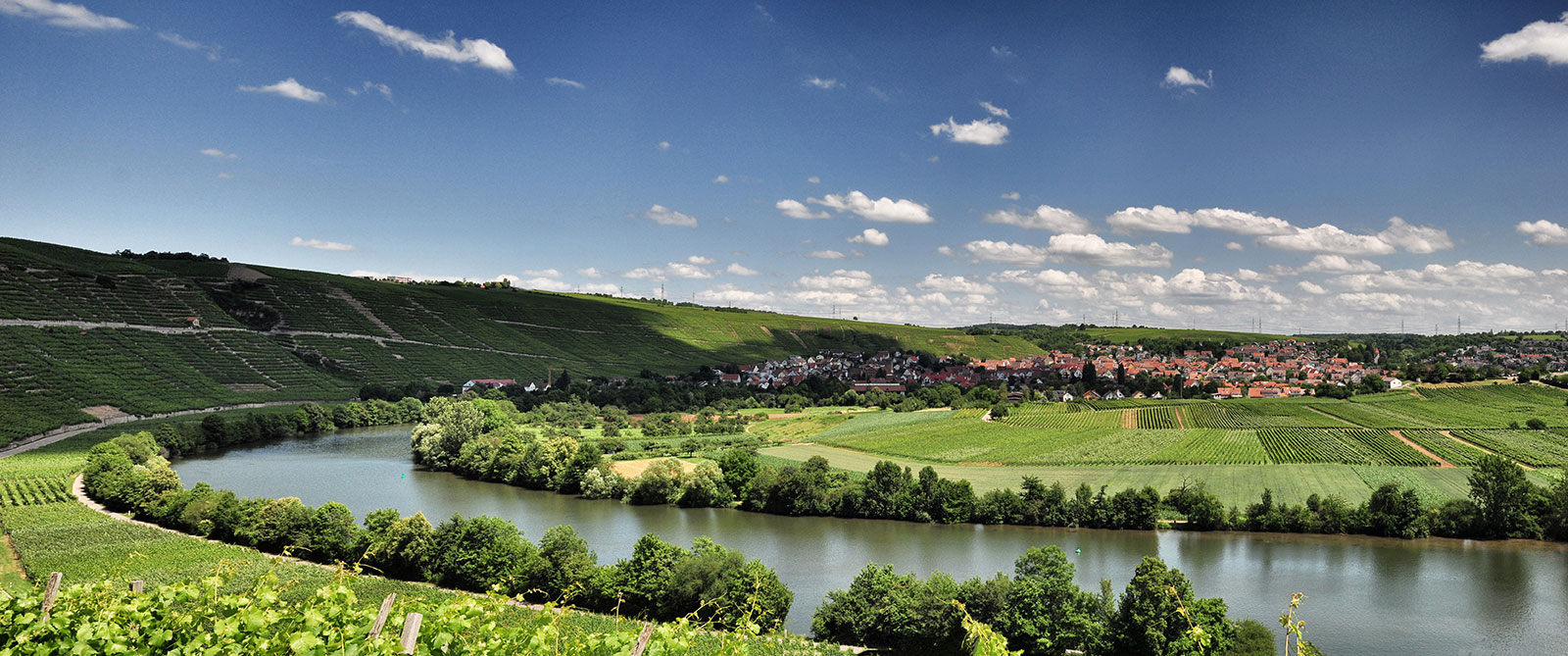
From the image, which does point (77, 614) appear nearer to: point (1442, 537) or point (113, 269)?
point (1442, 537)

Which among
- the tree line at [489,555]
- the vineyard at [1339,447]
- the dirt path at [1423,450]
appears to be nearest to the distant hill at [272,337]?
the tree line at [489,555]

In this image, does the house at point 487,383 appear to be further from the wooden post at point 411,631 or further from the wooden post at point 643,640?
the wooden post at point 643,640

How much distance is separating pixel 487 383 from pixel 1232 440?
63512 mm

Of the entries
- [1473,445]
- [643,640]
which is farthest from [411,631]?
[1473,445]

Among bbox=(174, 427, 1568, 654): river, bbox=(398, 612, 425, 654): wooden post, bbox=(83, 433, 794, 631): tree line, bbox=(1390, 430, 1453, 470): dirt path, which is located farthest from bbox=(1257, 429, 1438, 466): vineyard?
bbox=(398, 612, 425, 654): wooden post

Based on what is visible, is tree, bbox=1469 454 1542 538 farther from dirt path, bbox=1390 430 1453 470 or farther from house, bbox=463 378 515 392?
house, bbox=463 378 515 392

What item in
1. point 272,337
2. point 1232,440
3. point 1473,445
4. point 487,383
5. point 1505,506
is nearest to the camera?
point 1505,506

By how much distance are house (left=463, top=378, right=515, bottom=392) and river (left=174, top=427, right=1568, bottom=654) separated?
1370 inches

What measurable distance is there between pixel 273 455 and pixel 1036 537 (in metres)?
44.4

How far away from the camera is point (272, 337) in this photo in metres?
82.8

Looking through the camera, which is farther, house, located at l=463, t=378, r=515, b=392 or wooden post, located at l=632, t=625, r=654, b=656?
house, located at l=463, t=378, r=515, b=392

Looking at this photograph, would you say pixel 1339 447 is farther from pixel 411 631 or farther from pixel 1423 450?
pixel 411 631

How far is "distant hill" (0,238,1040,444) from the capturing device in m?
59.8

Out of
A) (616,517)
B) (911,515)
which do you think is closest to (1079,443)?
(911,515)
